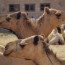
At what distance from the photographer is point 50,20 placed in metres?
4.66

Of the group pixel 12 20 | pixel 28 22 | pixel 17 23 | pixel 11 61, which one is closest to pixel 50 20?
pixel 28 22

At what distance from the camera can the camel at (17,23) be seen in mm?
Result: 4426

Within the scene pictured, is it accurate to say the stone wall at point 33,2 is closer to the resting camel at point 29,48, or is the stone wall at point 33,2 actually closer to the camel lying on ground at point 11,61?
the camel lying on ground at point 11,61

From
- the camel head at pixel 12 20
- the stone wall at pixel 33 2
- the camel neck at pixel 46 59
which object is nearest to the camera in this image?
the camel neck at pixel 46 59

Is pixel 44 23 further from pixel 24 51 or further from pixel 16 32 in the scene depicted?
pixel 24 51

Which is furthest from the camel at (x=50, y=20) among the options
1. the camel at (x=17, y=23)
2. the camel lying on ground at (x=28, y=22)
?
the camel at (x=17, y=23)

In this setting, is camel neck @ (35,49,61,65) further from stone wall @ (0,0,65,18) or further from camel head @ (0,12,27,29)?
stone wall @ (0,0,65,18)

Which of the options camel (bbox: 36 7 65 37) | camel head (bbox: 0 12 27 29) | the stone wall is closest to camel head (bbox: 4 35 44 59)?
camel head (bbox: 0 12 27 29)

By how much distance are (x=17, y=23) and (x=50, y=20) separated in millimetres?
769

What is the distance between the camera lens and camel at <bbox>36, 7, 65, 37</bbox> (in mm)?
4555

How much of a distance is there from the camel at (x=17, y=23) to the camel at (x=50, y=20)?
0.97 ft

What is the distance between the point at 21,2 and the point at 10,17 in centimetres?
1163

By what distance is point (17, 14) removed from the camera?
4.42 m

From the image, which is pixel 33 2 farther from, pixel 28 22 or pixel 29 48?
pixel 29 48
